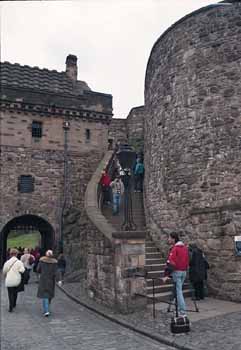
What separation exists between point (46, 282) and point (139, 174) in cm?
755

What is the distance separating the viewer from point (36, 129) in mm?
19594

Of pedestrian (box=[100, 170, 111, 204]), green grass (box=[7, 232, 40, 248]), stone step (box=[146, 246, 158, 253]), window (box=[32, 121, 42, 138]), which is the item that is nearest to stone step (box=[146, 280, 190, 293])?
stone step (box=[146, 246, 158, 253])

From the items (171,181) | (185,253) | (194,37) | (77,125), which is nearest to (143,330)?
(185,253)

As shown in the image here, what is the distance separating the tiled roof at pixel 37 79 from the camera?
2072 centimetres

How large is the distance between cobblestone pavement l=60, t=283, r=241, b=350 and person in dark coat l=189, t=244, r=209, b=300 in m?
0.38

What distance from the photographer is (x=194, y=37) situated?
1119 centimetres

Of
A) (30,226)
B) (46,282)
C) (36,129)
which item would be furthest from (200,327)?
(30,226)

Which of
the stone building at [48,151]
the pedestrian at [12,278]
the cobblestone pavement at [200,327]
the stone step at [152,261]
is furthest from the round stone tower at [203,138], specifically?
the stone building at [48,151]

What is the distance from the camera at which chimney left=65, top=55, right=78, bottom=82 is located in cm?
2312

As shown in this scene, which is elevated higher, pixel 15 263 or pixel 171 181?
pixel 171 181

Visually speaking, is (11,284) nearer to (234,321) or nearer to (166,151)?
(234,321)

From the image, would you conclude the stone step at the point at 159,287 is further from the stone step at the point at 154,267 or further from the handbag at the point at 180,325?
the handbag at the point at 180,325

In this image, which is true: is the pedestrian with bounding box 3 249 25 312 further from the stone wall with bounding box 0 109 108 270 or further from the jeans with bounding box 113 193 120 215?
the stone wall with bounding box 0 109 108 270

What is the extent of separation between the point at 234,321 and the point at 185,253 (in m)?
1.58
